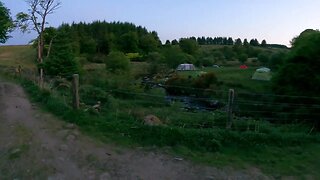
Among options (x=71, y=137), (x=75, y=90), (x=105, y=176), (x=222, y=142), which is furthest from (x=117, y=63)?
(x=105, y=176)

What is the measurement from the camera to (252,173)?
6.00 metres

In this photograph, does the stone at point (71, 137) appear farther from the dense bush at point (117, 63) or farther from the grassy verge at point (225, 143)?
the dense bush at point (117, 63)

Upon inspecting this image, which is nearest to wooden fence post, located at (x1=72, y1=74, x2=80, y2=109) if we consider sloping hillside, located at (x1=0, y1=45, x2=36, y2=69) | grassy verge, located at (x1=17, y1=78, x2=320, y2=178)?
grassy verge, located at (x1=17, y1=78, x2=320, y2=178)

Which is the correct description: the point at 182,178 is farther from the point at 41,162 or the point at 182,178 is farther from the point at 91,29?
the point at 91,29

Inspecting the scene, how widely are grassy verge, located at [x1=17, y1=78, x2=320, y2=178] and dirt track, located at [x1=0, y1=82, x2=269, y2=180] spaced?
0.35 meters

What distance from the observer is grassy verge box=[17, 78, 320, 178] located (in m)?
6.47

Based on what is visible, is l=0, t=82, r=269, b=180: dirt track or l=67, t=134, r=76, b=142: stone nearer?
l=0, t=82, r=269, b=180: dirt track

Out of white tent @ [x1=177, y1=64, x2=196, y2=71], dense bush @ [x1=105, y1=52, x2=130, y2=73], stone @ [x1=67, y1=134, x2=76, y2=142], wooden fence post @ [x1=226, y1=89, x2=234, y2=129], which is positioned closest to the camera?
stone @ [x1=67, y1=134, x2=76, y2=142]

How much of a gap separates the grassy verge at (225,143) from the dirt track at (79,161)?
1.16 ft

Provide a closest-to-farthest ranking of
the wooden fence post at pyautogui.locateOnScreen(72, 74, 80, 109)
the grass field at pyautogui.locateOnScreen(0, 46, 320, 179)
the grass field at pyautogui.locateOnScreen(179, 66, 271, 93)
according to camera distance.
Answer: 1. the grass field at pyautogui.locateOnScreen(0, 46, 320, 179)
2. the wooden fence post at pyautogui.locateOnScreen(72, 74, 80, 109)
3. the grass field at pyautogui.locateOnScreen(179, 66, 271, 93)

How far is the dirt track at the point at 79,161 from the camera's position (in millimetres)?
5699

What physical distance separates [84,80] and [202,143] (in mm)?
14931

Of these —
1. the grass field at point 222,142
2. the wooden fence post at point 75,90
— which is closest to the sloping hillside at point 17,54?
the wooden fence post at point 75,90

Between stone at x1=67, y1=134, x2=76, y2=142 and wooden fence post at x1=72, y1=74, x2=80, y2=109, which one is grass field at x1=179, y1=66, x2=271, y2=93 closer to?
wooden fence post at x1=72, y1=74, x2=80, y2=109
